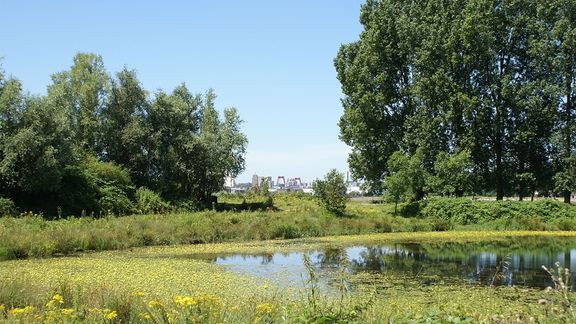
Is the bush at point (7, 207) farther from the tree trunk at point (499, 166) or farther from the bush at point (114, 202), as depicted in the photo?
the tree trunk at point (499, 166)

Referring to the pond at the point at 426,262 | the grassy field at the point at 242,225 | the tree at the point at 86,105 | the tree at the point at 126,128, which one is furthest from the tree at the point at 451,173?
the tree at the point at 86,105

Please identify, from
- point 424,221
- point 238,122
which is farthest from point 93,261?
point 238,122

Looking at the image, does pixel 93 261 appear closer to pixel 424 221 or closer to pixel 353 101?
pixel 424 221

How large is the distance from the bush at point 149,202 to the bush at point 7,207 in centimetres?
822

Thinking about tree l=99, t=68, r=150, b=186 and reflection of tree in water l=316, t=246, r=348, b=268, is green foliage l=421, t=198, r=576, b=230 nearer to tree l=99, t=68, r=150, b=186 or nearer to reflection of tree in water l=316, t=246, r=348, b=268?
reflection of tree in water l=316, t=246, r=348, b=268

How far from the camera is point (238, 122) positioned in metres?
64.6

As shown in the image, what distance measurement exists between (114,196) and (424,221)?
1923 cm

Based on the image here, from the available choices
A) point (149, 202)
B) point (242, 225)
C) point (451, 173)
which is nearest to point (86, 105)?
point (149, 202)

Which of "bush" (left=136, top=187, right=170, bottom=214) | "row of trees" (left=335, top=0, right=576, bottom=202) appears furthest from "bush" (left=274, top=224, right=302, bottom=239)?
"row of trees" (left=335, top=0, right=576, bottom=202)

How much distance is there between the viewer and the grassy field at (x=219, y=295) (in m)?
5.07

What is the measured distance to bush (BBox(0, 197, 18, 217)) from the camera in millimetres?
26672

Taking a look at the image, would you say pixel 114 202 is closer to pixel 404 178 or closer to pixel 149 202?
pixel 149 202

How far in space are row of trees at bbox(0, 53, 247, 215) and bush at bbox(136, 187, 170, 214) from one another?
76 cm

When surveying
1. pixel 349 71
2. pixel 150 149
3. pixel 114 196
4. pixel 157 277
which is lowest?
pixel 157 277
